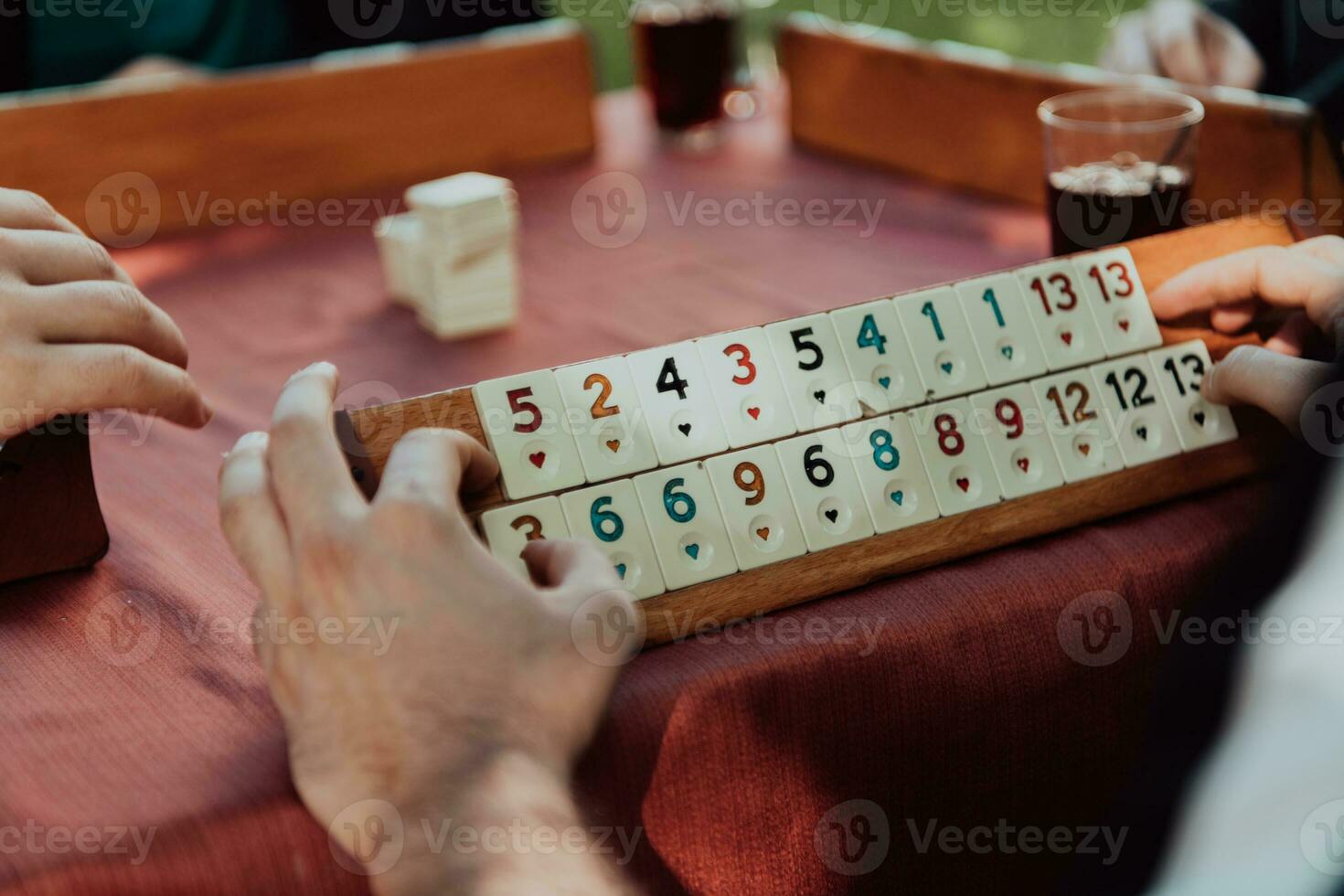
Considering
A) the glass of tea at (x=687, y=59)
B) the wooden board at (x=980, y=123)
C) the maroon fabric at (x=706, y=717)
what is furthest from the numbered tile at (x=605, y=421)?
the glass of tea at (x=687, y=59)

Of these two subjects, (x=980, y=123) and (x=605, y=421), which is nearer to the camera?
(x=605, y=421)

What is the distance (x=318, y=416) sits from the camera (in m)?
0.67

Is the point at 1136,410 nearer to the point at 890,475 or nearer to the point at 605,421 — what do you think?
the point at 890,475

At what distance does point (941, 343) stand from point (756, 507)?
179mm

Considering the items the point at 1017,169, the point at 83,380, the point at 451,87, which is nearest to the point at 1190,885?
the point at 83,380

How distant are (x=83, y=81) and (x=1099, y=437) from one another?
2.38 meters

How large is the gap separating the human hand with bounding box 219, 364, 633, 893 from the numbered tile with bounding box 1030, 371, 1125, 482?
329 millimetres

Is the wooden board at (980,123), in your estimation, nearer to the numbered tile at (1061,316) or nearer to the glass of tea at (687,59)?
the glass of tea at (687,59)

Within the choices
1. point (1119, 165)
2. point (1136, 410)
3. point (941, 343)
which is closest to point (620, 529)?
point (941, 343)

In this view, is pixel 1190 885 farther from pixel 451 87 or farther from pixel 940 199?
pixel 451 87

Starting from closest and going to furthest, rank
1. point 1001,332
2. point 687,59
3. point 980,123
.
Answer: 1. point 1001,332
2. point 980,123
3. point 687,59

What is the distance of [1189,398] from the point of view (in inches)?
33.0

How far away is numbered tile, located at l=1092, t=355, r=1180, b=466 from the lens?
81cm

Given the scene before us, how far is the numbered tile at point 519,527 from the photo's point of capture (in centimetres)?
69
